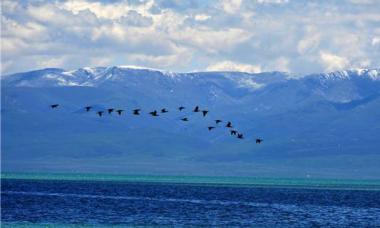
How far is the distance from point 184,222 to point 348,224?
13.2 meters

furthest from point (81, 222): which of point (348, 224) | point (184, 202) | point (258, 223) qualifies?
point (184, 202)

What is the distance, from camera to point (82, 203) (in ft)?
358

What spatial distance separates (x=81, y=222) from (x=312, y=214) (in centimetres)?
2519

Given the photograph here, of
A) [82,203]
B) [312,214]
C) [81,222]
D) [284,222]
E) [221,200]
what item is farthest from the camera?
[221,200]

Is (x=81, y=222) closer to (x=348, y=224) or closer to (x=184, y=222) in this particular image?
(x=184, y=222)

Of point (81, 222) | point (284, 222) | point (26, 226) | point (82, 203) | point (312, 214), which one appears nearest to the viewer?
point (26, 226)

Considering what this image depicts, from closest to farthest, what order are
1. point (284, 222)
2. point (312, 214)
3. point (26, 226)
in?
point (26, 226) → point (284, 222) → point (312, 214)

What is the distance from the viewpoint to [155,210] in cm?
9975

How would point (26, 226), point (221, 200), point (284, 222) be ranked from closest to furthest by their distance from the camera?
point (26, 226) < point (284, 222) < point (221, 200)

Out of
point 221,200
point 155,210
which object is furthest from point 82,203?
point 221,200

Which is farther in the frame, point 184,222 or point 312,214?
point 312,214

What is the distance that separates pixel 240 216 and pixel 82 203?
21271mm

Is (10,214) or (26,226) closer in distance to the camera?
(26,226)

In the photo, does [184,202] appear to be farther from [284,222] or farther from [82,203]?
[284,222]
